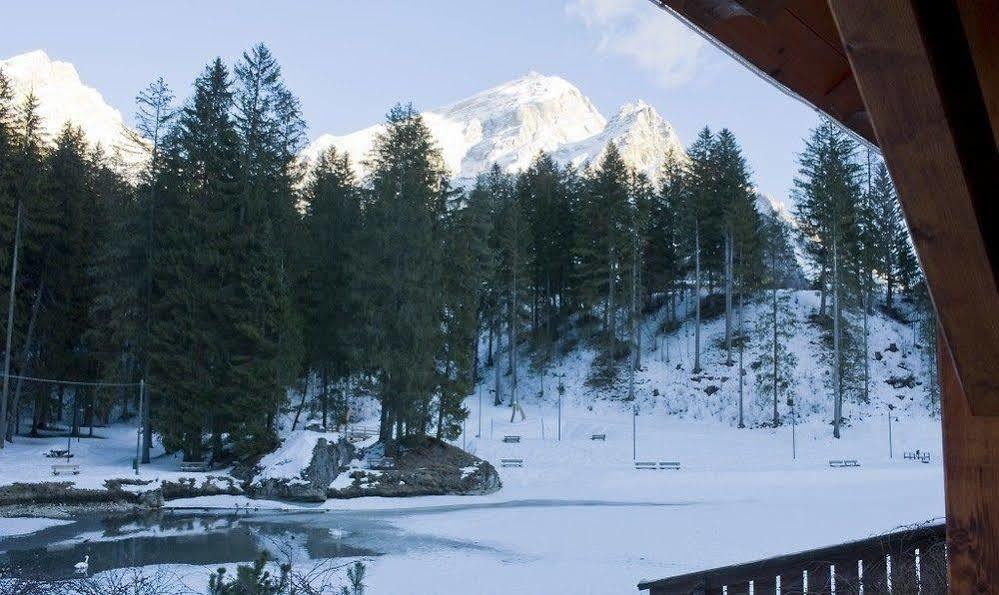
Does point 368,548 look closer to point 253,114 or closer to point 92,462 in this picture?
point 92,462

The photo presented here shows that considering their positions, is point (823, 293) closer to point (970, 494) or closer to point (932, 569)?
point (932, 569)

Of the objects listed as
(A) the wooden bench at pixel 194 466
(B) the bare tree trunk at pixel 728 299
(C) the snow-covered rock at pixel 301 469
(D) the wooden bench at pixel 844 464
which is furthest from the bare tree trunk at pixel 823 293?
(A) the wooden bench at pixel 194 466

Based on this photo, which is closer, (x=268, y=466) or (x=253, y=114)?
(x=268, y=466)

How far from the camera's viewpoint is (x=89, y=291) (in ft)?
121

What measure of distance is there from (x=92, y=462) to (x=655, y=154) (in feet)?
387

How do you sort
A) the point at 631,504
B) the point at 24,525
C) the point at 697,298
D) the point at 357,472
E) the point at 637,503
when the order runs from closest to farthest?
1. the point at 24,525
2. the point at 631,504
3. the point at 637,503
4. the point at 357,472
5. the point at 697,298

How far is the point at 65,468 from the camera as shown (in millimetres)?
26547

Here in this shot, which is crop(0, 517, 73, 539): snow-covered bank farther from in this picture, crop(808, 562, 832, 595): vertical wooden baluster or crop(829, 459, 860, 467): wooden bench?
crop(829, 459, 860, 467): wooden bench

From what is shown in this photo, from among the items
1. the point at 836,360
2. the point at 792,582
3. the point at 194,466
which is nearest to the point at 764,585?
the point at 792,582

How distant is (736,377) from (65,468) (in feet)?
105

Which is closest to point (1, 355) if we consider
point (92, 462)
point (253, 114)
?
point (92, 462)

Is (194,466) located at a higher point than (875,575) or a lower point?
lower

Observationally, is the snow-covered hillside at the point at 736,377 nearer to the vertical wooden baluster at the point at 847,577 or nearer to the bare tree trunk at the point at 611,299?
the bare tree trunk at the point at 611,299

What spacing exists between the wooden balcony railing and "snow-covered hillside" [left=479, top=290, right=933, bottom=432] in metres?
39.0
